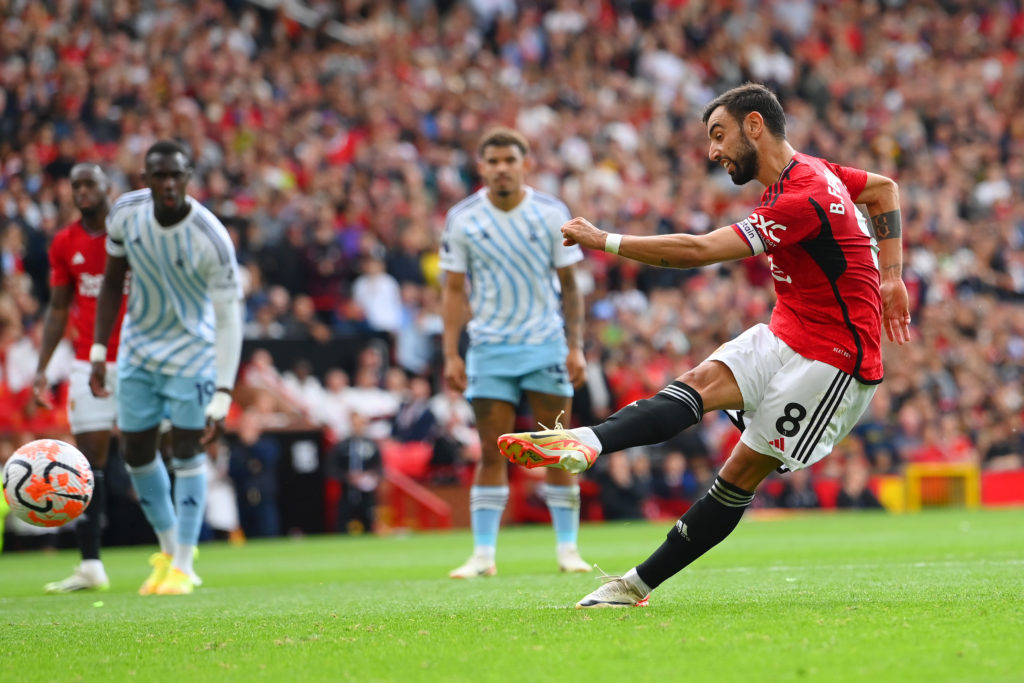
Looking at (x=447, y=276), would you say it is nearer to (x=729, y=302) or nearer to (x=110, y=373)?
(x=110, y=373)

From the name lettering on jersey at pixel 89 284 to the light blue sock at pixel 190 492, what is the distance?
59.3 inches

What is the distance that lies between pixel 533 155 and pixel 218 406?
14.5m

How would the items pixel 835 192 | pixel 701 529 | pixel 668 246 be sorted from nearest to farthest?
pixel 668 246 → pixel 835 192 → pixel 701 529

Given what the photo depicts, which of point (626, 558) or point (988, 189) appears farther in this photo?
point (988, 189)

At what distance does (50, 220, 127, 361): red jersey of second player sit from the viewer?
9.41 metres

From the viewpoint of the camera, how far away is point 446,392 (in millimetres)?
18375

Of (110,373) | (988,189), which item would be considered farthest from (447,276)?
(988,189)

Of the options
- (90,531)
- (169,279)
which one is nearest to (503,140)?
(169,279)

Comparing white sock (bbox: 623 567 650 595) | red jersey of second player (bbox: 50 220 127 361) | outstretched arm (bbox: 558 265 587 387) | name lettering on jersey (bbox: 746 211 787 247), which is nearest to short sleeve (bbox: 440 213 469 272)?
outstretched arm (bbox: 558 265 587 387)

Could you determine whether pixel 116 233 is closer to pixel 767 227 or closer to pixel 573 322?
pixel 573 322

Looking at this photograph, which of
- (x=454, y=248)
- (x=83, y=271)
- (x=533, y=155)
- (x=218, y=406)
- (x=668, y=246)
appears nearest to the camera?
(x=668, y=246)

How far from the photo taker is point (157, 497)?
28.9 feet

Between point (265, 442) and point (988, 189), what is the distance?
1638 centimetres

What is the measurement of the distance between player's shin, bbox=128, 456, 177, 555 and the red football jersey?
15.1 feet
